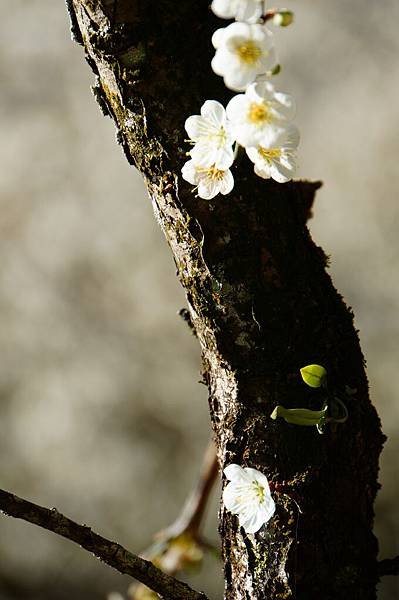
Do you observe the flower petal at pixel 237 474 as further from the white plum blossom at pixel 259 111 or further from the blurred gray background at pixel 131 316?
the blurred gray background at pixel 131 316

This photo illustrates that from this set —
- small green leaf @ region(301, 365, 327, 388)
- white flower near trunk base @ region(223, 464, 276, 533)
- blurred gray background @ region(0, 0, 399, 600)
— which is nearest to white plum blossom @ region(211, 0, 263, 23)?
small green leaf @ region(301, 365, 327, 388)

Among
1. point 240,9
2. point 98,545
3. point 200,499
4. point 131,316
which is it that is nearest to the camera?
point 240,9

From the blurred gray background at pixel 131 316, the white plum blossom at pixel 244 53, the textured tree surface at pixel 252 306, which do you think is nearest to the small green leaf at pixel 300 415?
the textured tree surface at pixel 252 306

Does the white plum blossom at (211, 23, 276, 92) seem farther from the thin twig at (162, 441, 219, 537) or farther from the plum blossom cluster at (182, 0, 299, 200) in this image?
the thin twig at (162, 441, 219, 537)

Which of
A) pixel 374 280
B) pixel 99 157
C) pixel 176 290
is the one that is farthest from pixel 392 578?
pixel 99 157

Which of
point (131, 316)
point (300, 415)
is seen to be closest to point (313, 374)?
point (300, 415)

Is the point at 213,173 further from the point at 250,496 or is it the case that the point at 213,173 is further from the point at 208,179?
the point at 250,496
